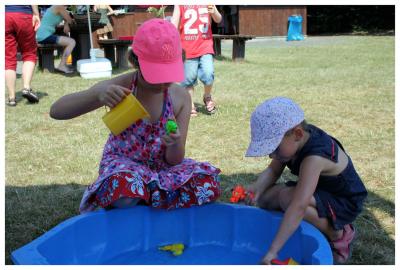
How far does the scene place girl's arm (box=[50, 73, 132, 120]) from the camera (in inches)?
63.2

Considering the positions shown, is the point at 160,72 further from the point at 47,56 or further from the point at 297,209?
the point at 47,56

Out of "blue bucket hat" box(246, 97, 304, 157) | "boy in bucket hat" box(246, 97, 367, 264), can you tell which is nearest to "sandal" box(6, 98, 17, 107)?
"boy in bucket hat" box(246, 97, 367, 264)

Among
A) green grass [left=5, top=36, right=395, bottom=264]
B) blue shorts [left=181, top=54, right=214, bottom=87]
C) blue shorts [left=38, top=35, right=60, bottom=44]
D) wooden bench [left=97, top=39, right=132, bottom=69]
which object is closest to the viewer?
green grass [left=5, top=36, right=395, bottom=264]

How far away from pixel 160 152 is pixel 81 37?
17.6ft

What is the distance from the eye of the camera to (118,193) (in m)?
1.72

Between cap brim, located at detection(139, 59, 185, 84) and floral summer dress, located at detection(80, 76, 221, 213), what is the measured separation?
0.82 ft

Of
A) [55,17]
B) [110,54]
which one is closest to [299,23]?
[110,54]

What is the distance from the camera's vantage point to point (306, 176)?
5.06 ft

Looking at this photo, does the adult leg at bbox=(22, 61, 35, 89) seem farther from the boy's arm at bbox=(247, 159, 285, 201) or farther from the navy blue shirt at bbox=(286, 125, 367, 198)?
the navy blue shirt at bbox=(286, 125, 367, 198)

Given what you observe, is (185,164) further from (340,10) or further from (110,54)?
(340,10)

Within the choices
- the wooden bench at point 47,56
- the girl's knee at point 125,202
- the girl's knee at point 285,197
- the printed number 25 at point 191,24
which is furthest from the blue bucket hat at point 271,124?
the wooden bench at point 47,56

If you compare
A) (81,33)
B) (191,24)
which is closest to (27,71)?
(191,24)

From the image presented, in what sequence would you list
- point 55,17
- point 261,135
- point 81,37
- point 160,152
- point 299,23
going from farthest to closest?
point 299,23, point 81,37, point 55,17, point 160,152, point 261,135

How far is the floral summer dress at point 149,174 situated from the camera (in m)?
1.75
